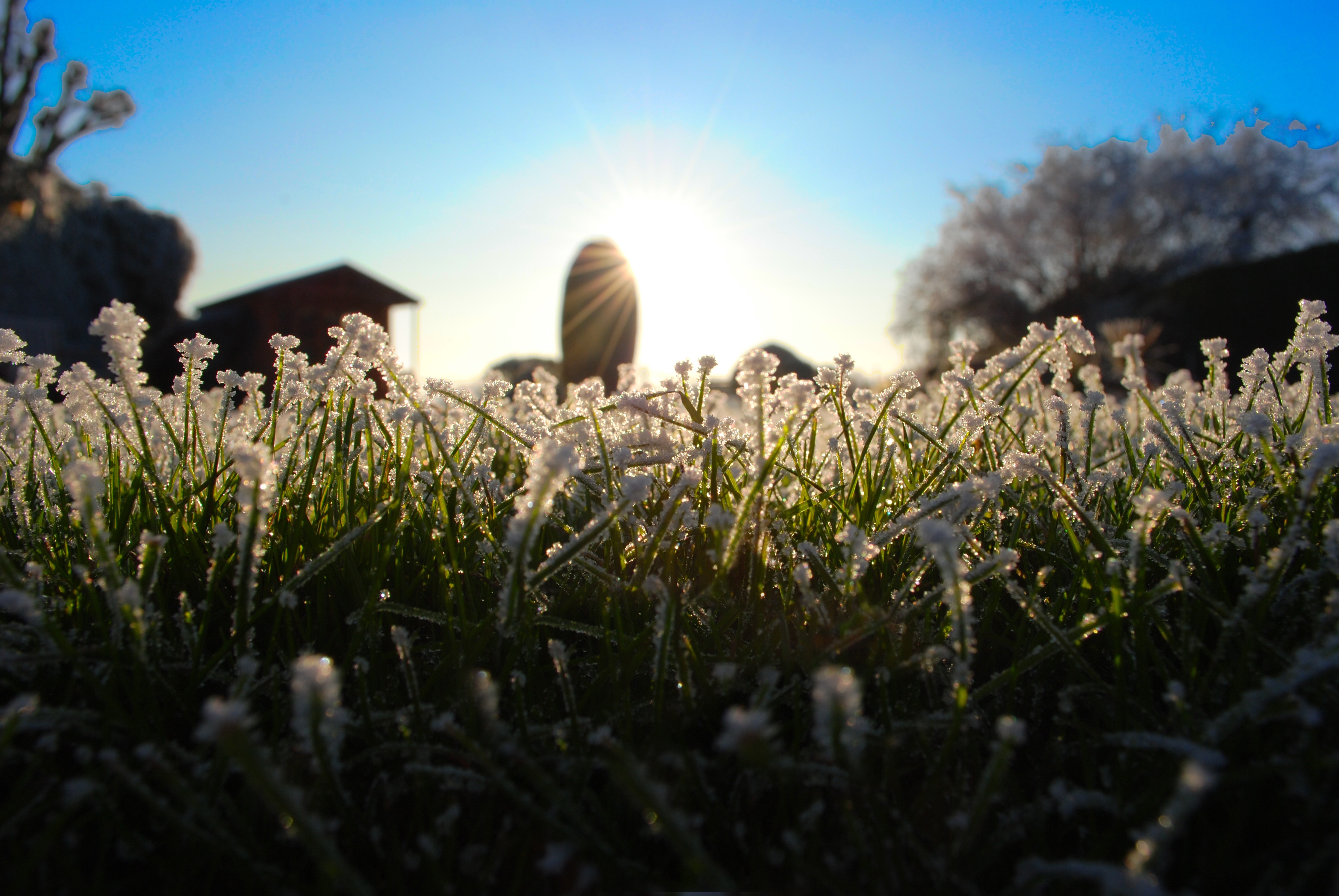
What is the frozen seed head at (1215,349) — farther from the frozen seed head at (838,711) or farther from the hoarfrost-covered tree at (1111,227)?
the hoarfrost-covered tree at (1111,227)

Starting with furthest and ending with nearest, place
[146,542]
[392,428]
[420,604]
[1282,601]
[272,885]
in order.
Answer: [392,428] → [420,604] → [1282,601] → [146,542] → [272,885]

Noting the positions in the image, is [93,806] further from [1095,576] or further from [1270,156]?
[1270,156]

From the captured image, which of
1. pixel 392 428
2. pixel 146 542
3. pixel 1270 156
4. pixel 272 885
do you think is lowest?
pixel 272 885

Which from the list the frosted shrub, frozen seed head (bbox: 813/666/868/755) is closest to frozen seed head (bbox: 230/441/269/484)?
the frosted shrub

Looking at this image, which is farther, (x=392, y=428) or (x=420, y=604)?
(x=392, y=428)

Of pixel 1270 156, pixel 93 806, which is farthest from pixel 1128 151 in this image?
pixel 93 806

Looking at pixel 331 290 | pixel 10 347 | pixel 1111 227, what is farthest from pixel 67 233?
pixel 1111 227
